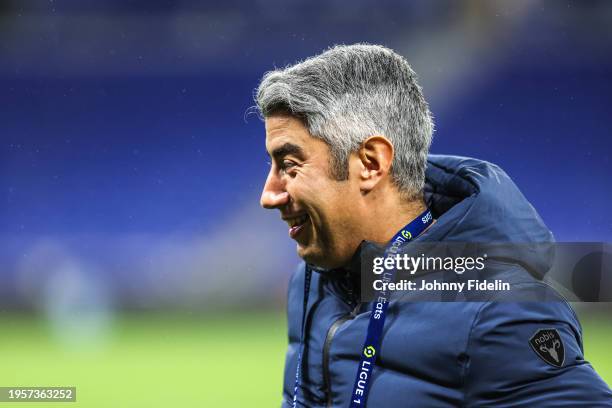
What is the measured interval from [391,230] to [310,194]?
154 mm

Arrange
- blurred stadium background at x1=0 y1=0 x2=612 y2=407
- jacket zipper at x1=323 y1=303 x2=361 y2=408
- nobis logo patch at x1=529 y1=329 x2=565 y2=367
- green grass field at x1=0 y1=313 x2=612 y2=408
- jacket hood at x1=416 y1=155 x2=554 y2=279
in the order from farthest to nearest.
Answer: blurred stadium background at x1=0 y1=0 x2=612 y2=407 → green grass field at x1=0 y1=313 x2=612 y2=408 → jacket zipper at x1=323 y1=303 x2=361 y2=408 → jacket hood at x1=416 y1=155 x2=554 y2=279 → nobis logo patch at x1=529 y1=329 x2=565 y2=367

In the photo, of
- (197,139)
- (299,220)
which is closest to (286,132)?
(299,220)

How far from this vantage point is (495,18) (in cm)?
852

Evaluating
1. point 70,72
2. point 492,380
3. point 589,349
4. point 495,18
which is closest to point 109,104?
point 70,72

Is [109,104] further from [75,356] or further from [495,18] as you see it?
[495,18]

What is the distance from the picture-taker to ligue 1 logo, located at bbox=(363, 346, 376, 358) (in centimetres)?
121

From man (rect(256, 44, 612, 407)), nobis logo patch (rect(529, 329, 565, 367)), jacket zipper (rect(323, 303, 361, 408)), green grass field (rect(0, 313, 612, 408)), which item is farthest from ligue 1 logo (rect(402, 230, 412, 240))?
green grass field (rect(0, 313, 612, 408))

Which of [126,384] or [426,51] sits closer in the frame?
[126,384]

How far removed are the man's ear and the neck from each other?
0.15 feet

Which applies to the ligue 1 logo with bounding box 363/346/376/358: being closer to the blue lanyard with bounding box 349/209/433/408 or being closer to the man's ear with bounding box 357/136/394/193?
the blue lanyard with bounding box 349/209/433/408

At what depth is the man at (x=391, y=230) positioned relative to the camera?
3.64 feet

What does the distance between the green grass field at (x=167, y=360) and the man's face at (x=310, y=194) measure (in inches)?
142

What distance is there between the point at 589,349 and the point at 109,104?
5.97m

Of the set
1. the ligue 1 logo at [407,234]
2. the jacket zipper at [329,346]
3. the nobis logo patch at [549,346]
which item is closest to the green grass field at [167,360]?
the jacket zipper at [329,346]
